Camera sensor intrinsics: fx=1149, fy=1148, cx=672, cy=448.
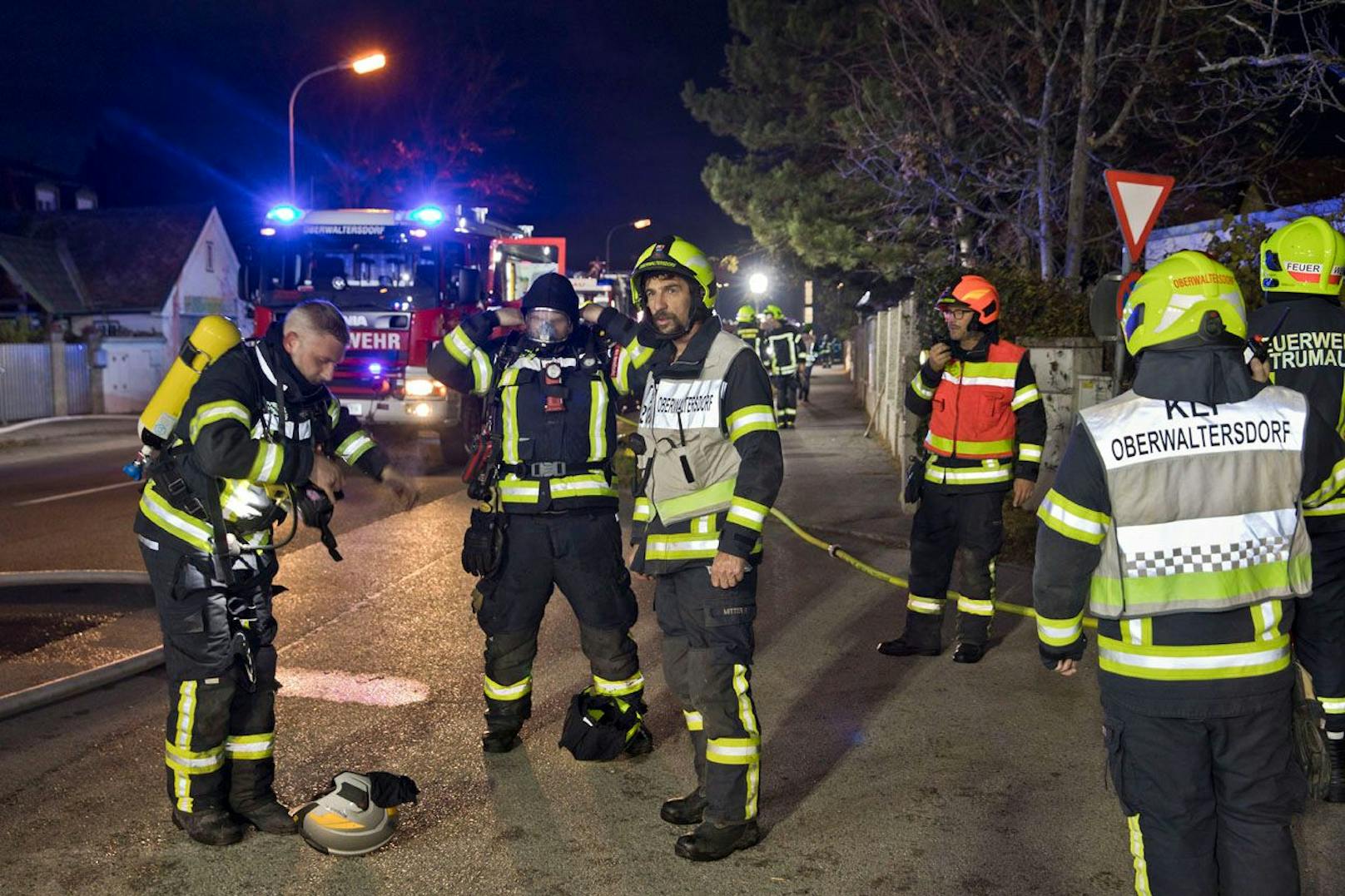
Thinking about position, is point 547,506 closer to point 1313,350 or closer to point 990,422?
point 990,422

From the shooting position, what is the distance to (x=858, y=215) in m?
20.9

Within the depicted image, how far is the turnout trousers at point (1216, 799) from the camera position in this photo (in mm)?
2662

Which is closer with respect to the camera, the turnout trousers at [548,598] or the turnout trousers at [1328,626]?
the turnout trousers at [1328,626]

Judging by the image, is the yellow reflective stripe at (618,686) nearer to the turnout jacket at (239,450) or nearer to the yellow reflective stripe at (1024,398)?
the turnout jacket at (239,450)

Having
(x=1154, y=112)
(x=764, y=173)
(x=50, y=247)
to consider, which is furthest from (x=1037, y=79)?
(x=50, y=247)

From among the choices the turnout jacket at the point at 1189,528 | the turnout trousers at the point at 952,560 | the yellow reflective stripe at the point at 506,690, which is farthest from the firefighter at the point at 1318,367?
the yellow reflective stripe at the point at 506,690

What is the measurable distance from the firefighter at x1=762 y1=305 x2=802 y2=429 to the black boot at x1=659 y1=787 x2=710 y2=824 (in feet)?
45.2

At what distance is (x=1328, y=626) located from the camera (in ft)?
13.3

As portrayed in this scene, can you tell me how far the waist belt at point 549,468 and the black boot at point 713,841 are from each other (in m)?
1.52

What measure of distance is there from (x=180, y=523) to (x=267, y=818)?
1067 millimetres

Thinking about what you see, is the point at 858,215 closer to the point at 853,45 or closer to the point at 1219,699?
the point at 853,45

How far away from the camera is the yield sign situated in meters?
6.77

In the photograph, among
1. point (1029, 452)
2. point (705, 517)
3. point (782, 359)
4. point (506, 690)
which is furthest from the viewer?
point (782, 359)

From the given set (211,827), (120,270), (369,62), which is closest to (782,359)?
(369,62)
